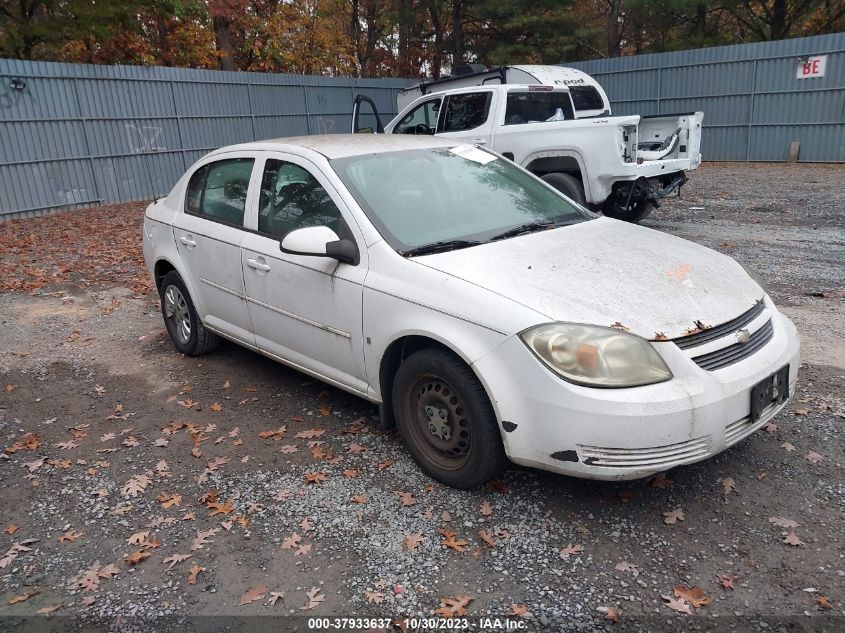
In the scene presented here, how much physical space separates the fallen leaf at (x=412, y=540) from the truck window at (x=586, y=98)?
978 centimetres

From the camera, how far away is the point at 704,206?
1160 centimetres

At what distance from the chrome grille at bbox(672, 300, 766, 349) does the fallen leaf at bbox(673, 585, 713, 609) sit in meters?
0.99

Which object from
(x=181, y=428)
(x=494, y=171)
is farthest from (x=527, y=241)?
(x=181, y=428)

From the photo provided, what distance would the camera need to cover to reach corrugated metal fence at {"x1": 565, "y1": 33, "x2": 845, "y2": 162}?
645 inches

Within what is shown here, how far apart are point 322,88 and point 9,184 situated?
9.00 m

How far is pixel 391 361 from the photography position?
369 cm

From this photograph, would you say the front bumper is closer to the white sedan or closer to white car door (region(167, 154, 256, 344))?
the white sedan

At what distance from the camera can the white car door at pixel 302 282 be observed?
3.82 m

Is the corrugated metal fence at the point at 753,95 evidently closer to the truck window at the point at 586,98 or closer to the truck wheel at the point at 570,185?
the truck window at the point at 586,98

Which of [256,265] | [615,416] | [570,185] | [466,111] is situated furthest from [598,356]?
[466,111]

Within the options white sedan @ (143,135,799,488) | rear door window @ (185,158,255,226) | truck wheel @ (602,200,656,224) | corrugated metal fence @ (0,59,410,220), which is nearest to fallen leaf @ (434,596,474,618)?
white sedan @ (143,135,799,488)

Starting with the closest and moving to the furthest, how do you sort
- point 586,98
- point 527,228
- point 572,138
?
1. point 527,228
2. point 572,138
3. point 586,98

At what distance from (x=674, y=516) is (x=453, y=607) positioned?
46.3 inches

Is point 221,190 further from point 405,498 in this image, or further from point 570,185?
point 570,185
